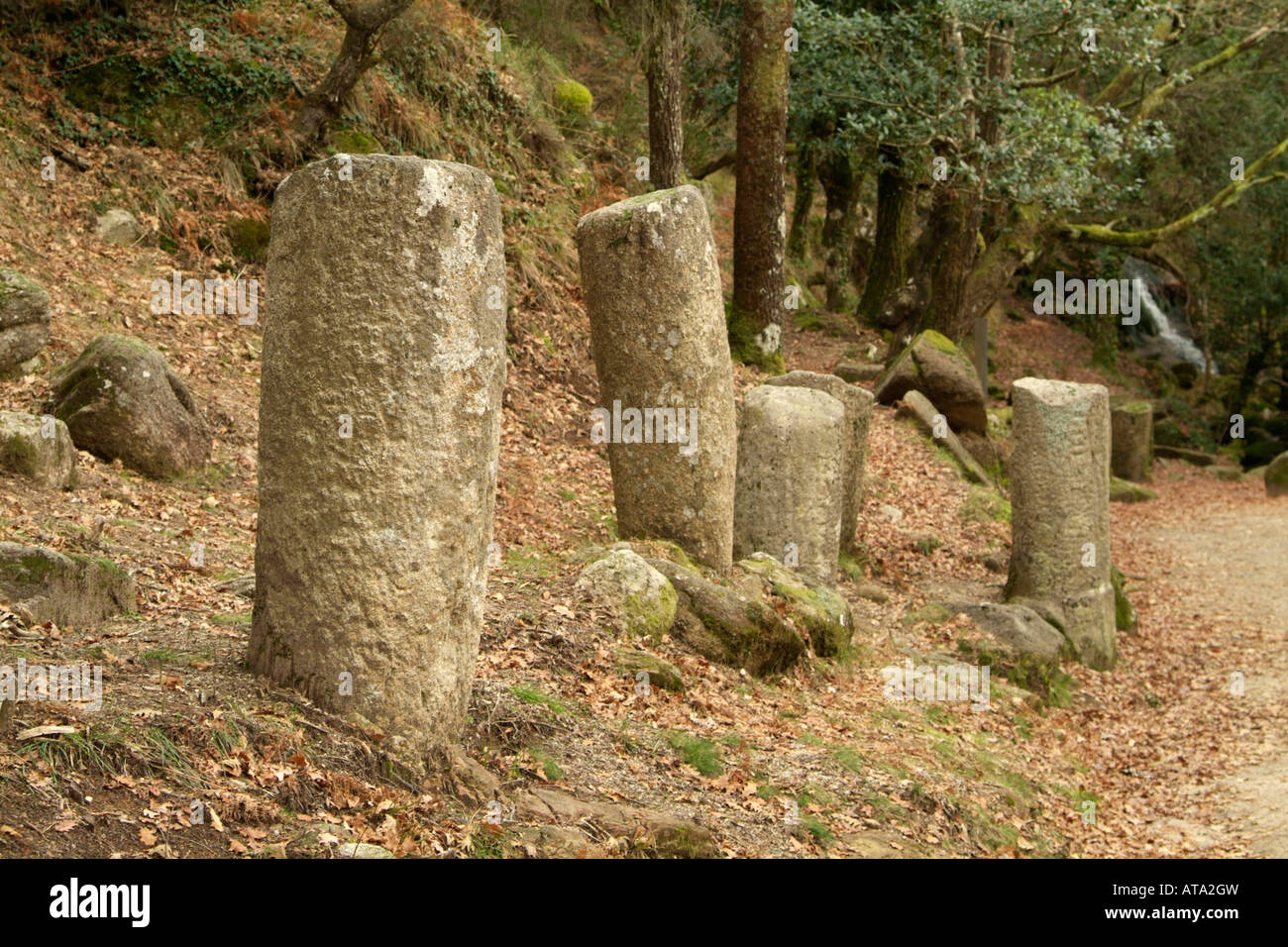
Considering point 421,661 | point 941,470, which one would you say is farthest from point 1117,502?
point 421,661

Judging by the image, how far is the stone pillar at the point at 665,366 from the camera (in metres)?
8.79

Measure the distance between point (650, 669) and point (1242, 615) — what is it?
31.3 ft

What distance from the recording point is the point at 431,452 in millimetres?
4906

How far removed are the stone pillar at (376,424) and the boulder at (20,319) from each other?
17.8 feet

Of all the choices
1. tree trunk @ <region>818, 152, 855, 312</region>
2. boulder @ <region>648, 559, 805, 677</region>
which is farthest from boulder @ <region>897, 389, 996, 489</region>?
boulder @ <region>648, 559, 805, 677</region>

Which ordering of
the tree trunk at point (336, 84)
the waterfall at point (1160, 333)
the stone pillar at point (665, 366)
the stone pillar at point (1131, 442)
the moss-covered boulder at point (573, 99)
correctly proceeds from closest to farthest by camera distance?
the stone pillar at point (665, 366)
the tree trunk at point (336, 84)
the moss-covered boulder at point (573, 99)
the stone pillar at point (1131, 442)
the waterfall at point (1160, 333)

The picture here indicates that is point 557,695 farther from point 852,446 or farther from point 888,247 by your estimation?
point 888,247

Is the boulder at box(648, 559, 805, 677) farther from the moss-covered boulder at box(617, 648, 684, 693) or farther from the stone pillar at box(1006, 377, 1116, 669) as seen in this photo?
the stone pillar at box(1006, 377, 1116, 669)

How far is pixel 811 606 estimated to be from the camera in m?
9.27

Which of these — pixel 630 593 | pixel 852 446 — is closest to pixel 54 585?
pixel 630 593

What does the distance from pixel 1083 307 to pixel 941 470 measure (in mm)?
17127

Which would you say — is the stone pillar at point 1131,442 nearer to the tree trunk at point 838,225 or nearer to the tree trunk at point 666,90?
the tree trunk at point 838,225

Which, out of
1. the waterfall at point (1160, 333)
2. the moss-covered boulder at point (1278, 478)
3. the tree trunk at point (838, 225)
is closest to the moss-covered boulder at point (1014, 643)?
the moss-covered boulder at point (1278, 478)
